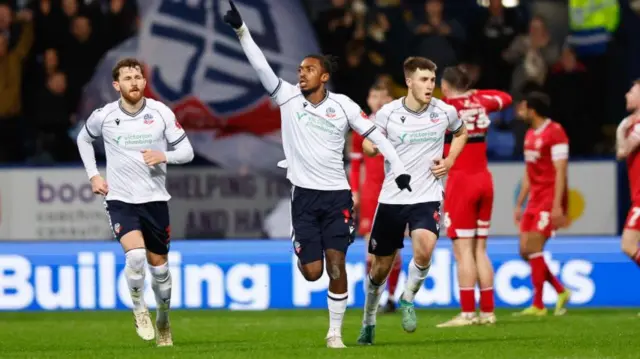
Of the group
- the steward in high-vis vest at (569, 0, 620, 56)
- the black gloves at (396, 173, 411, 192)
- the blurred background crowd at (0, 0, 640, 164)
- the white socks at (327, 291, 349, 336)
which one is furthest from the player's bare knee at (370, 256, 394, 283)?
the steward in high-vis vest at (569, 0, 620, 56)

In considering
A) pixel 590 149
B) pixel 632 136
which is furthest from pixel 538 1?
pixel 632 136

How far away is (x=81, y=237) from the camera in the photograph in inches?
656

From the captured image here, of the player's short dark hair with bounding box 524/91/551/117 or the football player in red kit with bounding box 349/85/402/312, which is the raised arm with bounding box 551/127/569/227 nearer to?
the player's short dark hair with bounding box 524/91/551/117

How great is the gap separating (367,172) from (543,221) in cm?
170

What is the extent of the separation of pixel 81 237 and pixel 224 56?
8.54 ft

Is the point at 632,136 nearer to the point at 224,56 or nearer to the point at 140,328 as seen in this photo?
the point at 140,328

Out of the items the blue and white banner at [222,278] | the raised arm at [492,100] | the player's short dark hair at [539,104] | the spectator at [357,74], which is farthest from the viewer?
the spectator at [357,74]

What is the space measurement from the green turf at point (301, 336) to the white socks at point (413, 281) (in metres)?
0.35

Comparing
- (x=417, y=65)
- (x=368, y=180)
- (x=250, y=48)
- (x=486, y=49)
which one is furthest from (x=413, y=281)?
(x=486, y=49)

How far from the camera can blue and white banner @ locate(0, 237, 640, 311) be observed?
1543 centimetres

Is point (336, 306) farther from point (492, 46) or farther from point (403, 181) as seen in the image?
point (492, 46)

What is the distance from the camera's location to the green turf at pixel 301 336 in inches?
396

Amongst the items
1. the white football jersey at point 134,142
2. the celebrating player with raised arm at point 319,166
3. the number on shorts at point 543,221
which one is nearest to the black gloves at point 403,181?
the celebrating player with raised arm at point 319,166

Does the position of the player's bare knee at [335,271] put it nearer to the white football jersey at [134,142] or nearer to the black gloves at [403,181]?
the black gloves at [403,181]
